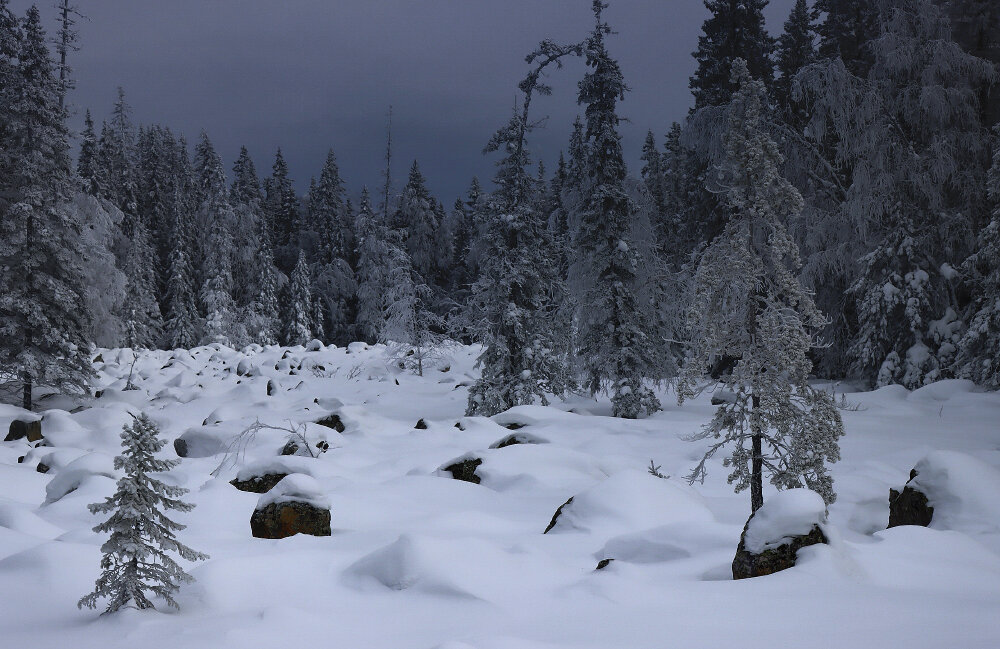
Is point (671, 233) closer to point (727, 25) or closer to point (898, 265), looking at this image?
point (727, 25)

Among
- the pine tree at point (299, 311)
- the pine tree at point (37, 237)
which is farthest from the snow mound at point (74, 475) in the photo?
the pine tree at point (299, 311)

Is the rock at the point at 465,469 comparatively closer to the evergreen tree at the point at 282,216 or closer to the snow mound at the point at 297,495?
the snow mound at the point at 297,495

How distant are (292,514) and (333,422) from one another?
7.55 m

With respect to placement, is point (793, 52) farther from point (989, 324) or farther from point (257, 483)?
point (257, 483)

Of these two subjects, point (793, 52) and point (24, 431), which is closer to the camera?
point (24, 431)

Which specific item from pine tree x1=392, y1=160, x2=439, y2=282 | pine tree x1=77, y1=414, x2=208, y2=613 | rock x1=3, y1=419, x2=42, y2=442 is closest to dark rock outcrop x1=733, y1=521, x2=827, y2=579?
pine tree x1=77, y1=414, x2=208, y2=613

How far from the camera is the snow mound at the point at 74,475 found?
7.14 meters

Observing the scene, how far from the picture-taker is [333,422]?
13.3m

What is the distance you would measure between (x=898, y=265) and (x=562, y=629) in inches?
634

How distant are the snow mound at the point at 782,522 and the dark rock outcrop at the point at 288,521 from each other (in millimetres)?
3818

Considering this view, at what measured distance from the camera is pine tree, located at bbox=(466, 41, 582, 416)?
14.8 metres

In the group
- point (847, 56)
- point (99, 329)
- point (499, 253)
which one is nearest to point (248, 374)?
point (99, 329)

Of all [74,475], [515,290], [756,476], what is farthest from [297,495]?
[515,290]

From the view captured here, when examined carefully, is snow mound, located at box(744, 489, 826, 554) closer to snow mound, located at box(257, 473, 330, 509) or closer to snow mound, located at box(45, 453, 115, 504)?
snow mound, located at box(257, 473, 330, 509)
